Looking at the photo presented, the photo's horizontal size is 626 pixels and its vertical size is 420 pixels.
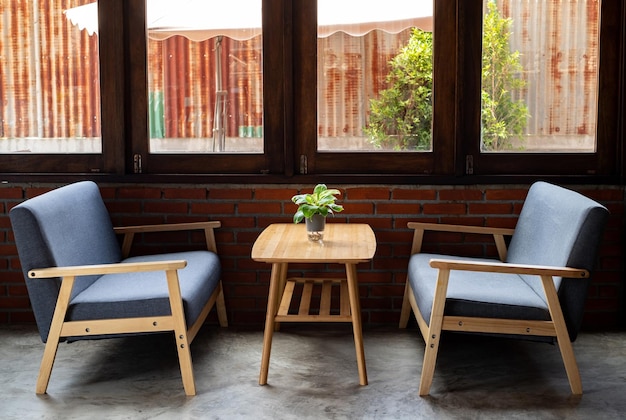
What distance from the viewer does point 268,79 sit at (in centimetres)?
430

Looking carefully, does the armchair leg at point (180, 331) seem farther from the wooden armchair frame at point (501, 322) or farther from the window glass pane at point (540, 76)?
the window glass pane at point (540, 76)

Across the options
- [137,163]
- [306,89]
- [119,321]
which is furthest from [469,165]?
[119,321]

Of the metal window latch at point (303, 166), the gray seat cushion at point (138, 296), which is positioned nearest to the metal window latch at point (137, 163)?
the gray seat cushion at point (138, 296)

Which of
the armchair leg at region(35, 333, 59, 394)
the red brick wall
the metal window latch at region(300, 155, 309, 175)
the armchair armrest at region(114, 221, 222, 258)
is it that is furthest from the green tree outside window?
the armchair leg at region(35, 333, 59, 394)

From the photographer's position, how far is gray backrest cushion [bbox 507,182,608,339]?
3244mm

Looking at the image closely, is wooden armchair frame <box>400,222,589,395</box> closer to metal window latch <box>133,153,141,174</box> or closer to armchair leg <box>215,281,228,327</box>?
armchair leg <box>215,281,228,327</box>

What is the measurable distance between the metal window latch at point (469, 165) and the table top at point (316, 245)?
67 centimetres

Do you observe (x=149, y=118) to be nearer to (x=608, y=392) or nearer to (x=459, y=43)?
(x=459, y=43)

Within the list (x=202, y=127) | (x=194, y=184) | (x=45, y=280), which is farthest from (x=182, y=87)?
(x=45, y=280)

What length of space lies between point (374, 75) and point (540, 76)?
0.93 meters

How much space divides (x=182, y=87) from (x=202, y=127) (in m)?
0.26

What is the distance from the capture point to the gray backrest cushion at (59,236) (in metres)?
3.31

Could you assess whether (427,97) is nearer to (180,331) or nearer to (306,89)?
(306,89)

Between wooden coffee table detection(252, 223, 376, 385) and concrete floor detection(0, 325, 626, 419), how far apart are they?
0.19m
